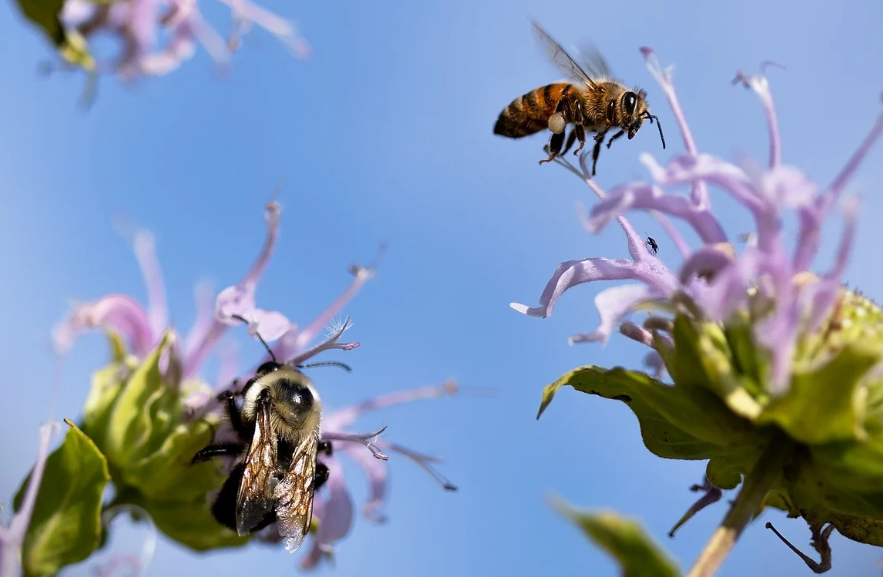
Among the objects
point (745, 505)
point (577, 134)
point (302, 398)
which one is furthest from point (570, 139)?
point (745, 505)

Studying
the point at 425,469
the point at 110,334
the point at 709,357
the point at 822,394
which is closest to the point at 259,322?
the point at 110,334

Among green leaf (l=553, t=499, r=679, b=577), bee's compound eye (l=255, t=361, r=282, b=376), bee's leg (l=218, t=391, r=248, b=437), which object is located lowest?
bee's leg (l=218, t=391, r=248, b=437)

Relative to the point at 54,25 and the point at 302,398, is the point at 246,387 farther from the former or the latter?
the point at 54,25

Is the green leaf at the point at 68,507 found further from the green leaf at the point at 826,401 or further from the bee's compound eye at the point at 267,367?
the green leaf at the point at 826,401

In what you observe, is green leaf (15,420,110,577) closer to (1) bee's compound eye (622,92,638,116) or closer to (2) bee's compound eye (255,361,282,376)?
(2) bee's compound eye (255,361,282,376)

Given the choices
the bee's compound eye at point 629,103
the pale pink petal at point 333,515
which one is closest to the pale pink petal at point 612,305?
the pale pink petal at point 333,515

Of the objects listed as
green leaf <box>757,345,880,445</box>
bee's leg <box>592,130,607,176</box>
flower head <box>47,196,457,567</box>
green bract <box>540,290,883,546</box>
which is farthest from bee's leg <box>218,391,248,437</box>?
green leaf <box>757,345,880,445</box>
